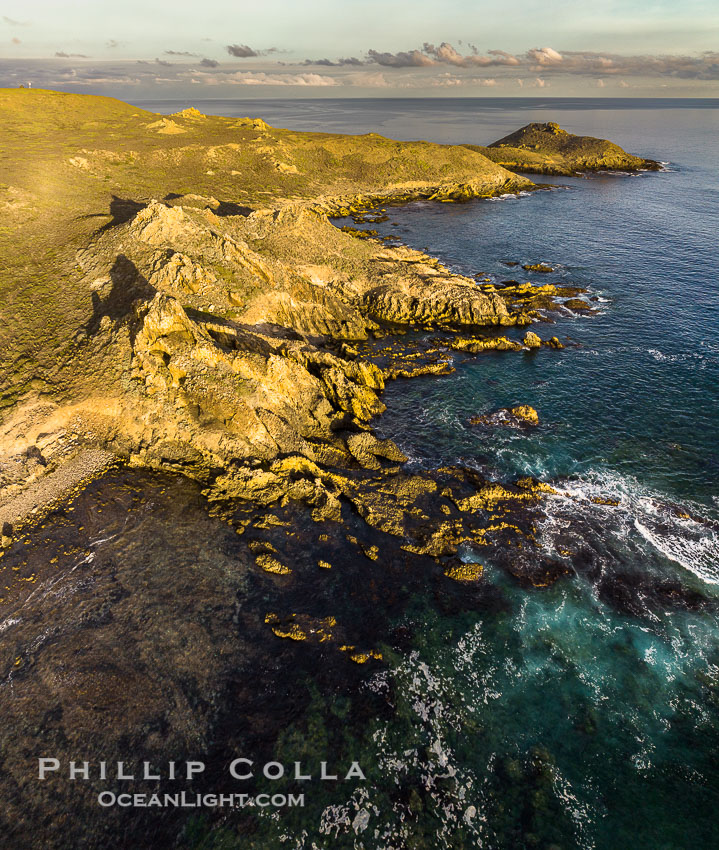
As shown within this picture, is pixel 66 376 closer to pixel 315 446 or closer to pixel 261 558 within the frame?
pixel 315 446

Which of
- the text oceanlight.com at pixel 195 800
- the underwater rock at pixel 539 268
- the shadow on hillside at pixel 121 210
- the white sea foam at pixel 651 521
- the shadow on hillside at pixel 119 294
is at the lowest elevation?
the text oceanlight.com at pixel 195 800

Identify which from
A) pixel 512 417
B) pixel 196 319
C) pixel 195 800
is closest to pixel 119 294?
pixel 196 319

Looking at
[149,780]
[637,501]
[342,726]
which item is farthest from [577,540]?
[149,780]

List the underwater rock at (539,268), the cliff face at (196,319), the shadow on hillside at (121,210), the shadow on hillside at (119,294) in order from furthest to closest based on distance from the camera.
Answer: the underwater rock at (539,268)
the shadow on hillside at (121,210)
the shadow on hillside at (119,294)
the cliff face at (196,319)

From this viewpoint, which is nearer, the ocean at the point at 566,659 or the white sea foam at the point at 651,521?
the ocean at the point at 566,659

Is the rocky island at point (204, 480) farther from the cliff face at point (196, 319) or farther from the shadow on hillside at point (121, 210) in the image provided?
the shadow on hillside at point (121, 210)

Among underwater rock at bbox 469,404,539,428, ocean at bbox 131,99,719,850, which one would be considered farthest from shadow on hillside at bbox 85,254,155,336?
underwater rock at bbox 469,404,539,428

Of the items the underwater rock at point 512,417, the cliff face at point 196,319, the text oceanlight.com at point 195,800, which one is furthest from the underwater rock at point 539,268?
the text oceanlight.com at point 195,800
